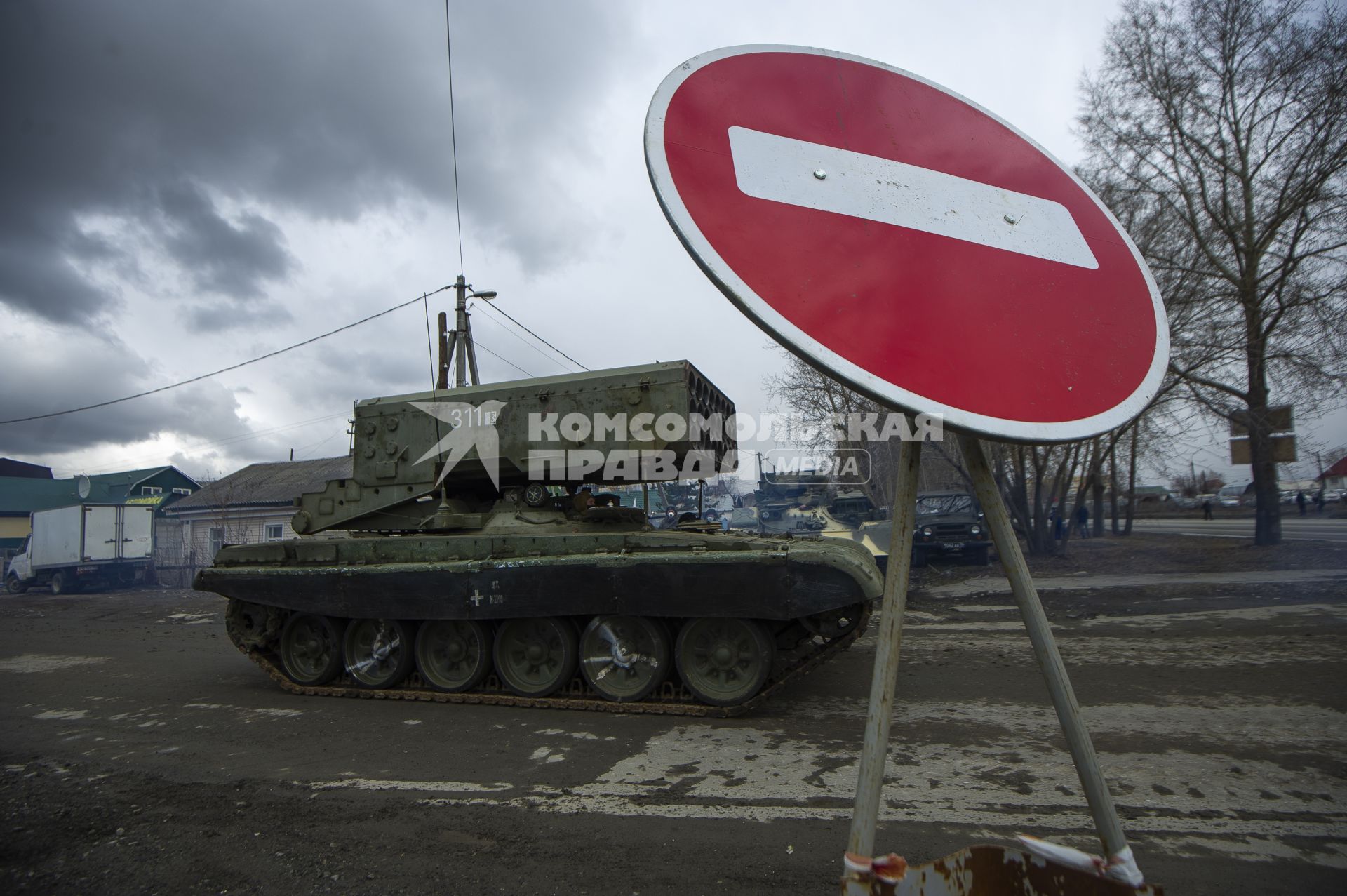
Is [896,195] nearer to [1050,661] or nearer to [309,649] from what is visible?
[1050,661]

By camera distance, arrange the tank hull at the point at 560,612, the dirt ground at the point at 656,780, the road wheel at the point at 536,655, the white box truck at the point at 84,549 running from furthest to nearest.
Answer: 1. the white box truck at the point at 84,549
2. the road wheel at the point at 536,655
3. the tank hull at the point at 560,612
4. the dirt ground at the point at 656,780

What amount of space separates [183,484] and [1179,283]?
151 ft

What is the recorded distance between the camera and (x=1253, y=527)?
25.5 m

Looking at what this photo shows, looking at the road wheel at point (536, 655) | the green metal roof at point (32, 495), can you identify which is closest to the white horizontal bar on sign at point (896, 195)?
the road wheel at point (536, 655)

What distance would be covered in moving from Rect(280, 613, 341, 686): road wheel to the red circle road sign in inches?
265

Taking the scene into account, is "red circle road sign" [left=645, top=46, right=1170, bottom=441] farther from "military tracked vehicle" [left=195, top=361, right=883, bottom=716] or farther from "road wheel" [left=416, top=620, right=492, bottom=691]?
"road wheel" [left=416, top=620, right=492, bottom=691]

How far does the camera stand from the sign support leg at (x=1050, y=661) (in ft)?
3.90

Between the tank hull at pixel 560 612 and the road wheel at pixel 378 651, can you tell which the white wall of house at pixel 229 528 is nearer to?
the tank hull at pixel 560 612

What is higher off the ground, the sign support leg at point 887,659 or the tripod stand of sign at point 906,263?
the tripod stand of sign at point 906,263

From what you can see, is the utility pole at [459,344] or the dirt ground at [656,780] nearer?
the dirt ground at [656,780]

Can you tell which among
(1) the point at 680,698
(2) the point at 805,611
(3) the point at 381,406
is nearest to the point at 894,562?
(2) the point at 805,611

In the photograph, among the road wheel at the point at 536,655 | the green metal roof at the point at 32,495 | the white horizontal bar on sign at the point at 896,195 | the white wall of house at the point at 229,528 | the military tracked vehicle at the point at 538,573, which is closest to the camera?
the white horizontal bar on sign at the point at 896,195

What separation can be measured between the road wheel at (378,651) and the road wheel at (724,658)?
8.23 feet

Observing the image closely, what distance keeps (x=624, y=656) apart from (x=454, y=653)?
5.33 feet
